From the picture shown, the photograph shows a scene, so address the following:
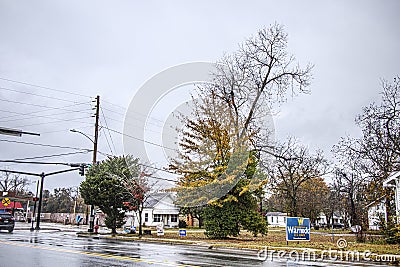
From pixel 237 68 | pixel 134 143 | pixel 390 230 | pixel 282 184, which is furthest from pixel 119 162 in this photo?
pixel 282 184

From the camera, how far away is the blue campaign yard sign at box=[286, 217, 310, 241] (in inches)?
846

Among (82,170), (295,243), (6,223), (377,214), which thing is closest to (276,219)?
(82,170)

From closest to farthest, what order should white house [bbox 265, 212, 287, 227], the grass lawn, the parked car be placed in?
the grass lawn
the parked car
white house [bbox 265, 212, 287, 227]

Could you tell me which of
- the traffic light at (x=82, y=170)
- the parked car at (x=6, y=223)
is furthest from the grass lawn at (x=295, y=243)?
the parked car at (x=6, y=223)

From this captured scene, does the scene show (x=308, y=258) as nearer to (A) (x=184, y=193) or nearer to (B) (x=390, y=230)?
(B) (x=390, y=230)

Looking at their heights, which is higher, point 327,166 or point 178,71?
point 178,71

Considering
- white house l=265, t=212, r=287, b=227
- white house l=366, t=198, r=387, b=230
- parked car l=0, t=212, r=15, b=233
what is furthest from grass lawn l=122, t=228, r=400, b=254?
white house l=265, t=212, r=287, b=227

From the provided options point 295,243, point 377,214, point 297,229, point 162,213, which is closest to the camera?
point 297,229

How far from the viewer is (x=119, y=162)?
35062 millimetres

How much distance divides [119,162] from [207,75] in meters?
10.7

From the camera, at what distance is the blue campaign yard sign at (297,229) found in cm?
2148

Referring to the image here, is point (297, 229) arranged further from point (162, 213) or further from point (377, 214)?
point (162, 213)

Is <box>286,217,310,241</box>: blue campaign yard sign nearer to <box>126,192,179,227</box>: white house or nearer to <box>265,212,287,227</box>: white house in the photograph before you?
<box>126,192,179,227</box>: white house

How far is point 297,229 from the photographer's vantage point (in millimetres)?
21703
